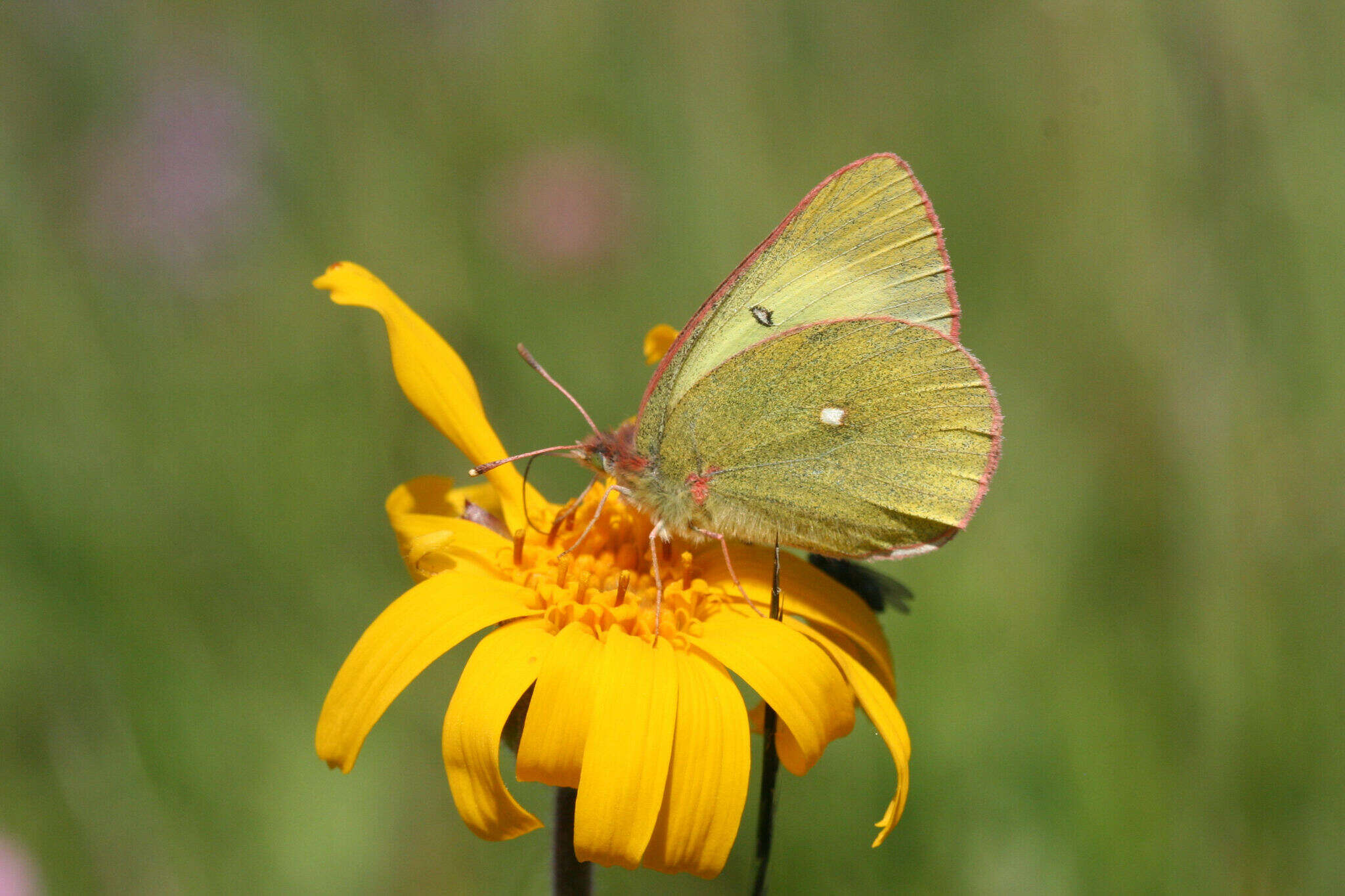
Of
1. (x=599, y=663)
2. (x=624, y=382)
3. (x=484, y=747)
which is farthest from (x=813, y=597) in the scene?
(x=624, y=382)

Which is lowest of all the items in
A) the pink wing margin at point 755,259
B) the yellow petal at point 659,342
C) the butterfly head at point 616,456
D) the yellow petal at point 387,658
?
the yellow petal at point 387,658

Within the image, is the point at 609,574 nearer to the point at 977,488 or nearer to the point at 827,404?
the point at 827,404

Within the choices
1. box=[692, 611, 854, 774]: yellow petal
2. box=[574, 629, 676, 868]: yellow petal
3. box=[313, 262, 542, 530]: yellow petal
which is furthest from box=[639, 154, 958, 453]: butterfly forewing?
box=[574, 629, 676, 868]: yellow petal

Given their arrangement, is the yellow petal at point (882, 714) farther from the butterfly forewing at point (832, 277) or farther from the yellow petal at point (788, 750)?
the butterfly forewing at point (832, 277)

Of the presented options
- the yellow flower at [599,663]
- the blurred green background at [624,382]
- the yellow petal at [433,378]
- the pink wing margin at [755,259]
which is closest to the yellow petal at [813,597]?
the yellow flower at [599,663]

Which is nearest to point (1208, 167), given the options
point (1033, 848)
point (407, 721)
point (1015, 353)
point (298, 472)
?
point (1033, 848)

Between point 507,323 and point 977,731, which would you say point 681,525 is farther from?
point 507,323
